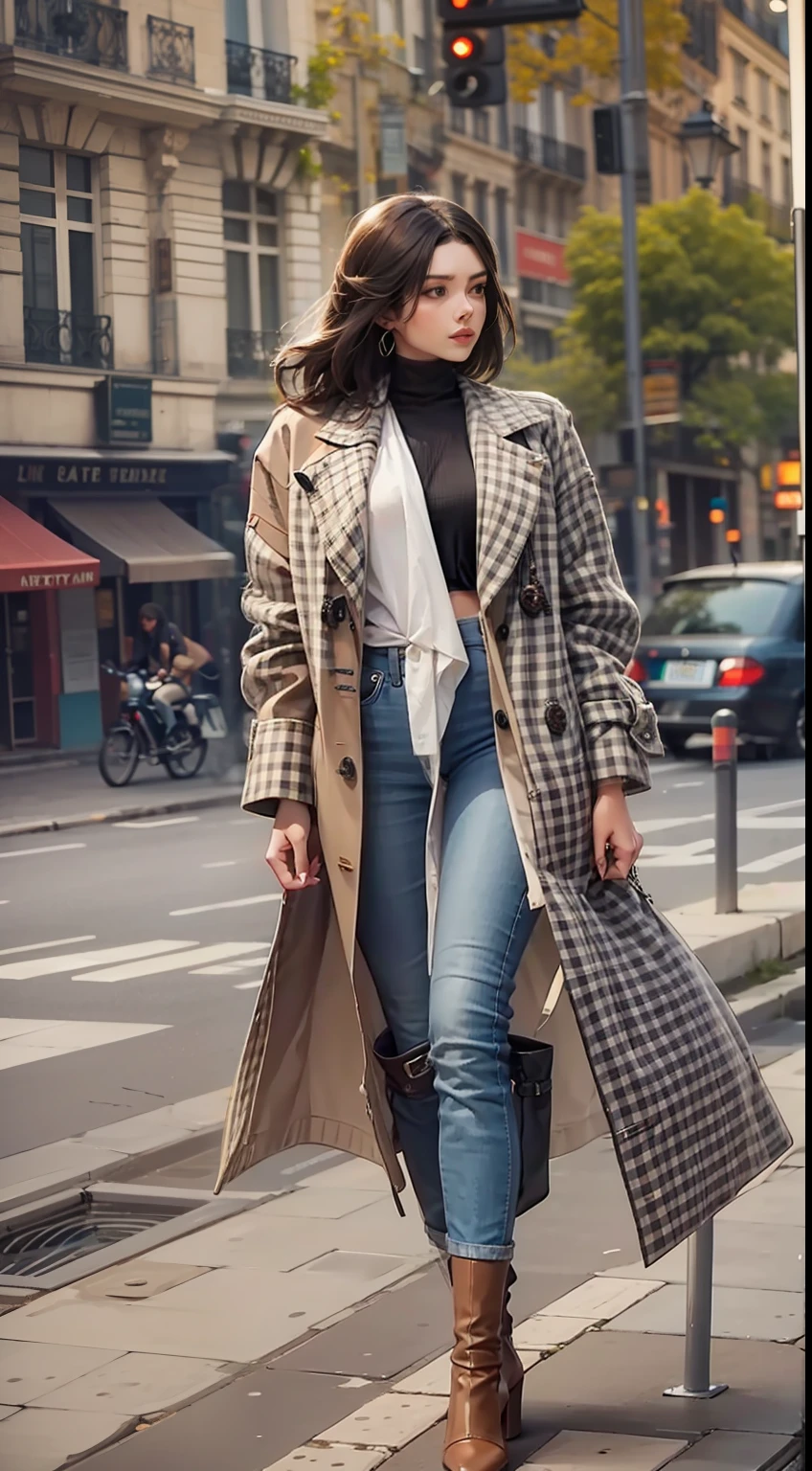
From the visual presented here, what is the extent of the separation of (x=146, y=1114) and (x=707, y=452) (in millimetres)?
2713

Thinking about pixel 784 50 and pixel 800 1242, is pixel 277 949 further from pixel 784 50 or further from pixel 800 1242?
pixel 784 50

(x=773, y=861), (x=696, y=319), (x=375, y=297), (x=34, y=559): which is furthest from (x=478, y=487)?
(x=773, y=861)

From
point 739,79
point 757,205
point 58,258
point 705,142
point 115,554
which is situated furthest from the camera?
point 757,205

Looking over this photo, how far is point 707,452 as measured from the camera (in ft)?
21.0

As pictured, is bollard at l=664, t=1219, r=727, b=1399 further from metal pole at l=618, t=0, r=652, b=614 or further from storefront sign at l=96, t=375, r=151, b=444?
metal pole at l=618, t=0, r=652, b=614

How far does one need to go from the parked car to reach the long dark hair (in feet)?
10.2

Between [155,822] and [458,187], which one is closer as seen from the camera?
[155,822]

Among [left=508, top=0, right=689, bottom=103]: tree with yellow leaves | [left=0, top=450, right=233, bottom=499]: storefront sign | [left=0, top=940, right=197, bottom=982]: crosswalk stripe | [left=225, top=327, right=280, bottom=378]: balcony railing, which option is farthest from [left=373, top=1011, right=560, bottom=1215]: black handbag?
[left=508, top=0, right=689, bottom=103]: tree with yellow leaves

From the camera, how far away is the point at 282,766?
308 cm

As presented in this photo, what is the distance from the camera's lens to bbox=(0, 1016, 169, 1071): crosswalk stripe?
4.29m

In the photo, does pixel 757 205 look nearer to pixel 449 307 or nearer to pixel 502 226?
pixel 502 226

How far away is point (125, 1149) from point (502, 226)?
9.09 feet

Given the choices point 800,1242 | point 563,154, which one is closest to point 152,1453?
point 800,1242

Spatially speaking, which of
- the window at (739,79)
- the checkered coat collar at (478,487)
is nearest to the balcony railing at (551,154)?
the window at (739,79)
